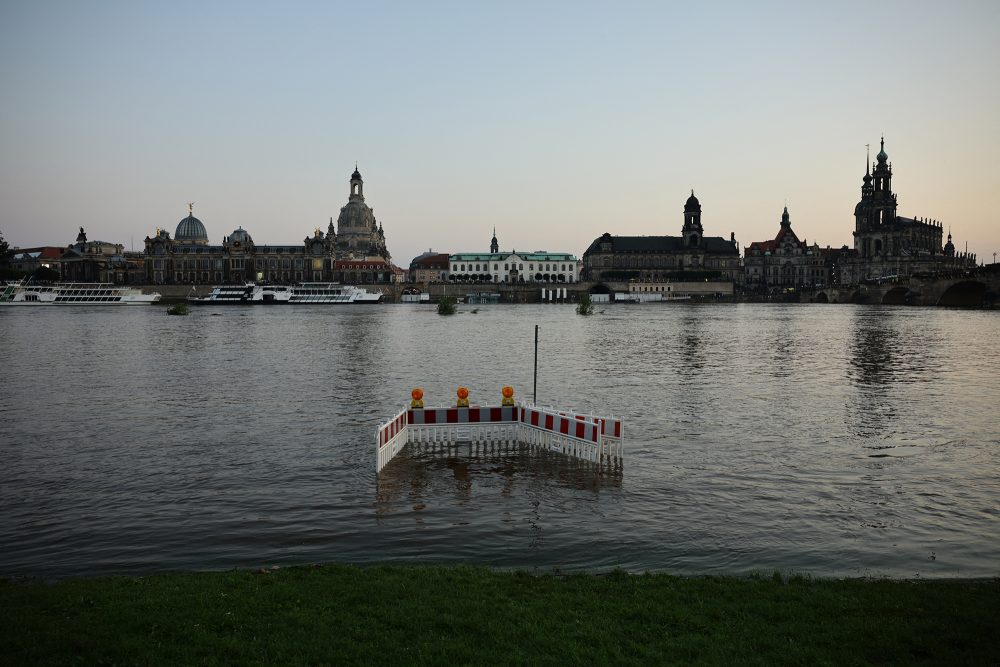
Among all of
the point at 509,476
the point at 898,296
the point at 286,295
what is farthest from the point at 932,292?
the point at 509,476

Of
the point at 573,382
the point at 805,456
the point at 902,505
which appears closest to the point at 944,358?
the point at 573,382

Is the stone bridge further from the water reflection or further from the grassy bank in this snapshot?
the grassy bank

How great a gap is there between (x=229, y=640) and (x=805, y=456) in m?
17.1

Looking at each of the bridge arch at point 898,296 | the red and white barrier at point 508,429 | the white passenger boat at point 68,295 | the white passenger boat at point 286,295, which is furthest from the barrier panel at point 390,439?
the white passenger boat at point 68,295

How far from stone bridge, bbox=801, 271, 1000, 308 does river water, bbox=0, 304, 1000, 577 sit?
103 metres

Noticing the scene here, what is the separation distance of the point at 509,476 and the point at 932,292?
152 m

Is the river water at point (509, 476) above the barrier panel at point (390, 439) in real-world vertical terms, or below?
below

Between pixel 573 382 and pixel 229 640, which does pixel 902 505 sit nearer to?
pixel 229 640

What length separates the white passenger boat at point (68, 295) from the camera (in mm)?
173125

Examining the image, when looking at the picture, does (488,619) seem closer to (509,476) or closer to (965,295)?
(509,476)

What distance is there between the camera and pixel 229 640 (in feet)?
28.3


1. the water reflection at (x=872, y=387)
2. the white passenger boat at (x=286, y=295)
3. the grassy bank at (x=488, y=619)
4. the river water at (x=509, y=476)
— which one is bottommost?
the river water at (x=509, y=476)

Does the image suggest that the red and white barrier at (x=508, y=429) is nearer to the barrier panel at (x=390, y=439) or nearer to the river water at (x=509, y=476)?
the barrier panel at (x=390, y=439)

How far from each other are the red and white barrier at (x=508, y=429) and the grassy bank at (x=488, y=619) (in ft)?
28.4
